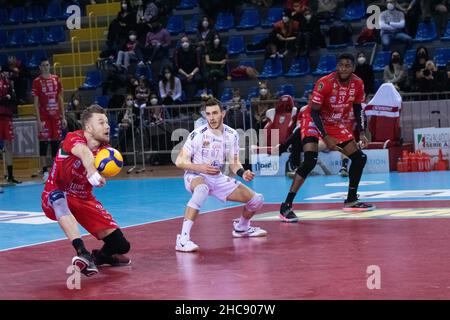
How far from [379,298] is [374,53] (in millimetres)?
16678

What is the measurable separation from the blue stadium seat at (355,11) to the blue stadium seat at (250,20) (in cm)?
251

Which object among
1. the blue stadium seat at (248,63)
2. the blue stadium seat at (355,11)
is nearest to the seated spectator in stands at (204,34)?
the blue stadium seat at (248,63)

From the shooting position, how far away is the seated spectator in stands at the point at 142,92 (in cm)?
2225

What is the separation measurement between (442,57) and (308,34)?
344 cm

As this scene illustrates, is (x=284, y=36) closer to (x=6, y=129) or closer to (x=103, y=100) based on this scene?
(x=103, y=100)

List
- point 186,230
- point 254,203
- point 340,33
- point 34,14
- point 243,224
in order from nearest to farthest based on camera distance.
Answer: point 186,230, point 254,203, point 243,224, point 340,33, point 34,14

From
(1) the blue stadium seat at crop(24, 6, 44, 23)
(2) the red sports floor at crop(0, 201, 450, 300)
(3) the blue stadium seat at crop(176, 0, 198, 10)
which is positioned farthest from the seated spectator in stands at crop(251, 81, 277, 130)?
(1) the blue stadium seat at crop(24, 6, 44, 23)

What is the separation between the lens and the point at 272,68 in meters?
23.1

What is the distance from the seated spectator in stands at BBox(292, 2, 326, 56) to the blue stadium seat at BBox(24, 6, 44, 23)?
9503 mm

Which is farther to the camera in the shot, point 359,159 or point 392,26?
point 392,26

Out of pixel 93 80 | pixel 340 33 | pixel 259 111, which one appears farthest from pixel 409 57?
pixel 93 80

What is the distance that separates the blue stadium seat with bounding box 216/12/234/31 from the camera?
2495 cm

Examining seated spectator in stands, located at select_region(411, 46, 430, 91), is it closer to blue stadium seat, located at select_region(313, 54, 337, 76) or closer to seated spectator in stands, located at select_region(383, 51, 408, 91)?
seated spectator in stands, located at select_region(383, 51, 408, 91)

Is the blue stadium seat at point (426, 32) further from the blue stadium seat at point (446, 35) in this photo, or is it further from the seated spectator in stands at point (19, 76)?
the seated spectator in stands at point (19, 76)
